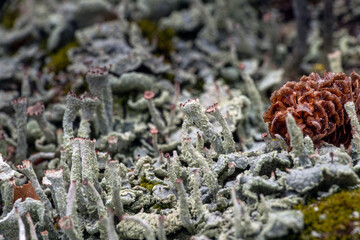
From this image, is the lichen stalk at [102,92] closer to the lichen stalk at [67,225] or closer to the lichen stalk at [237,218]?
the lichen stalk at [67,225]

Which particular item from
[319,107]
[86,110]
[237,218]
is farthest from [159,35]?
[237,218]

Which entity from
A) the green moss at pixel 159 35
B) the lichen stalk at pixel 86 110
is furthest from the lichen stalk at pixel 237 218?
the green moss at pixel 159 35

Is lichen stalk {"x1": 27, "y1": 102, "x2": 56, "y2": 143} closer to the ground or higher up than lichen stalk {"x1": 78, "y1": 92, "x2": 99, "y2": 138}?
higher up

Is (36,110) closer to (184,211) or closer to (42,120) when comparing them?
(42,120)

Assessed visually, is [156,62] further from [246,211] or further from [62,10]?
[246,211]

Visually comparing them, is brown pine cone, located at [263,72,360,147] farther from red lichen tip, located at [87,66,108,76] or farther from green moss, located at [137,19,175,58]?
green moss, located at [137,19,175,58]

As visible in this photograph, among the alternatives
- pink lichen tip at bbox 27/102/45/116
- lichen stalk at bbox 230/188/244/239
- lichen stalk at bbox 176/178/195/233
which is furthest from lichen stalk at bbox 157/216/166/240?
pink lichen tip at bbox 27/102/45/116
